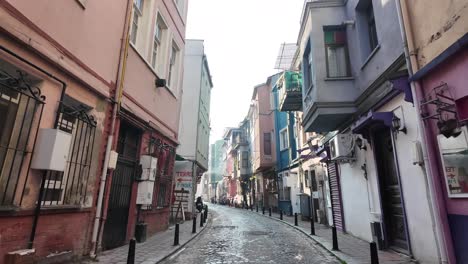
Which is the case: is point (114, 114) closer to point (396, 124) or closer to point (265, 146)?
point (396, 124)

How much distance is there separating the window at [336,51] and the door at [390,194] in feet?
9.83

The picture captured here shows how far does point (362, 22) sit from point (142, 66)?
7.63m

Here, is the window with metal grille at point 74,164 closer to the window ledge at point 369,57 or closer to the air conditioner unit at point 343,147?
the window ledge at point 369,57

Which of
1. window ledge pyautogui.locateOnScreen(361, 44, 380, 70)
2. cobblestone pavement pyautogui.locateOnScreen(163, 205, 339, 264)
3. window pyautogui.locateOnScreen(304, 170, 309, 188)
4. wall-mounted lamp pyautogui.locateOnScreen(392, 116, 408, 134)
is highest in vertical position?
window ledge pyautogui.locateOnScreen(361, 44, 380, 70)

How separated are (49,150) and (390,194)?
8813 millimetres

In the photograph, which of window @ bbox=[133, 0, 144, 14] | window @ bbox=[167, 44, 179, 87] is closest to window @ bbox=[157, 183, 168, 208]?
window @ bbox=[167, 44, 179, 87]

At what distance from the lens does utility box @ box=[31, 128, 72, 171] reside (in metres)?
5.09

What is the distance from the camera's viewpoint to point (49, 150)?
5.16 metres

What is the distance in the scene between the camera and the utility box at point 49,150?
5.09 m

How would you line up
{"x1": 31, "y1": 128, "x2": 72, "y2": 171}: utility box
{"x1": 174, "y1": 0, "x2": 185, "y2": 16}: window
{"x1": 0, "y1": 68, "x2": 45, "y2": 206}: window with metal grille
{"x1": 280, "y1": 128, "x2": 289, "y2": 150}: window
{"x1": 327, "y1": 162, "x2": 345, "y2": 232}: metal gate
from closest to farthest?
1. {"x1": 0, "y1": 68, "x2": 45, "y2": 206}: window with metal grille
2. {"x1": 31, "y1": 128, "x2": 72, "y2": 171}: utility box
3. {"x1": 327, "y1": 162, "x2": 345, "y2": 232}: metal gate
4. {"x1": 174, "y1": 0, "x2": 185, "y2": 16}: window
5. {"x1": 280, "y1": 128, "x2": 289, "y2": 150}: window

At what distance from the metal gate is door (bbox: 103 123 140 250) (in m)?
8.43

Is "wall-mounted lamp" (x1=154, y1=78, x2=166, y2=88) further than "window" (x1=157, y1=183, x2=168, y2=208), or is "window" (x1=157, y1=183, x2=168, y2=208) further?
"window" (x1=157, y1=183, x2=168, y2=208)

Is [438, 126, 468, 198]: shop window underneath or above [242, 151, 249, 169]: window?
underneath

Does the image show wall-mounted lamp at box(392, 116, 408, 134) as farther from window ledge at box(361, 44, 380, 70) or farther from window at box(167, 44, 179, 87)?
window at box(167, 44, 179, 87)
